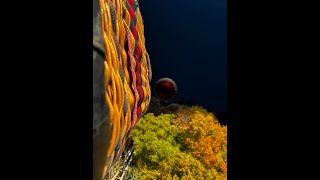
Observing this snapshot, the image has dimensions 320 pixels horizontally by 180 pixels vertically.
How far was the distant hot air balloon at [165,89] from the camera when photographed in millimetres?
8461

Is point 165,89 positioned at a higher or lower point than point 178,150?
lower

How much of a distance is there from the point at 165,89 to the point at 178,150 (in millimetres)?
3067

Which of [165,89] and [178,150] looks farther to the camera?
[165,89]

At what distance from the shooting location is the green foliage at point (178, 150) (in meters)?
5.08

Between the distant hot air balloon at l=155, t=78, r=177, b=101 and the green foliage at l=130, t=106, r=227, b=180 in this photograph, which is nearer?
the green foliage at l=130, t=106, r=227, b=180

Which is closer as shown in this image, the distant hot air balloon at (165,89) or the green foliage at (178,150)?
the green foliage at (178,150)

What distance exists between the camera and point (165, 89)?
8531mm

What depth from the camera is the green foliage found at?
5078 mm

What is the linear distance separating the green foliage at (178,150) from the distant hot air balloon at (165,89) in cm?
214

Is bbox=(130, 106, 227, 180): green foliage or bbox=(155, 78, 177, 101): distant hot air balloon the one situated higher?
bbox=(130, 106, 227, 180): green foliage

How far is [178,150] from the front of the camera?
5.63 m

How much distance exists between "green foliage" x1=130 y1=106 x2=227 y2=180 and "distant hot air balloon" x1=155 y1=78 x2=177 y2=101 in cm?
214

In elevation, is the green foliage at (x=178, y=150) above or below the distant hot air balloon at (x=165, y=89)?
above
